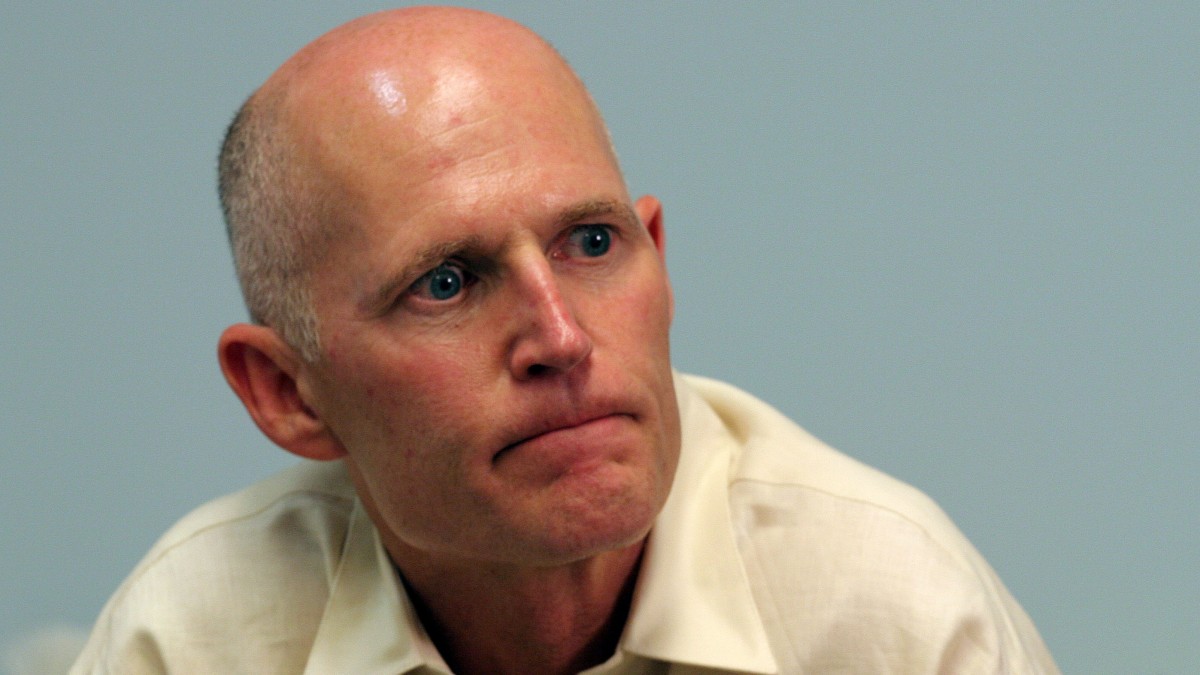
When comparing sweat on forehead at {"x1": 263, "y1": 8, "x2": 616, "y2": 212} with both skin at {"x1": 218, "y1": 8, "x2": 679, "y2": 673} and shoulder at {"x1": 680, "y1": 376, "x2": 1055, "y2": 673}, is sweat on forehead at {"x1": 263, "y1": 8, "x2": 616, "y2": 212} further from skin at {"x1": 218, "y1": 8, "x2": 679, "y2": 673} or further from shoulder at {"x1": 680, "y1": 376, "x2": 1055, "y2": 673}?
shoulder at {"x1": 680, "y1": 376, "x2": 1055, "y2": 673}

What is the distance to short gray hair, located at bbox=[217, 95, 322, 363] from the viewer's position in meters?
2.61

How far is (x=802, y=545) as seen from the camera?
279cm

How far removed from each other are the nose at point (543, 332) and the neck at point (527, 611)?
1.37 ft

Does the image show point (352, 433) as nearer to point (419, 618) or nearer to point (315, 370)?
point (315, 370)

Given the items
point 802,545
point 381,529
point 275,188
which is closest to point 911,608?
point 802,545

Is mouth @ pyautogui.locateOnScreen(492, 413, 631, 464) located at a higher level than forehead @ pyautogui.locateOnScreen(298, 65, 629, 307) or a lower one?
lower

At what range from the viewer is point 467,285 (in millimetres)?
2531

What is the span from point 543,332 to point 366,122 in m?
0.38

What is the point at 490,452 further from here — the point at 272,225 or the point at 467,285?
the point at 272,225

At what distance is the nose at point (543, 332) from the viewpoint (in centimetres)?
241

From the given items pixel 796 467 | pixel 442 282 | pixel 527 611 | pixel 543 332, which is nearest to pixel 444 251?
pixel 442 282

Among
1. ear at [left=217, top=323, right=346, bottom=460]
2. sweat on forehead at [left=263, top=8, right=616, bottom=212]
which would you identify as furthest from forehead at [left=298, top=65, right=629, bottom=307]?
ear at [left=217, top=323, right=346, bottom=460]

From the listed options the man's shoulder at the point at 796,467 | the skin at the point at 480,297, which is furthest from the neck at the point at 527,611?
the man's shoulder at the point at 796,467

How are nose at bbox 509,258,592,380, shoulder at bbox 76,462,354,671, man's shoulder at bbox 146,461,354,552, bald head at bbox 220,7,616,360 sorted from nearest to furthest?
1. nose at bbox 509,258,592,380
2. bald head at bbox 220,7,616,360
3. shoulder at bbox 76,462,354,671
4. man's shoulder at bbox 146,461,354,552
